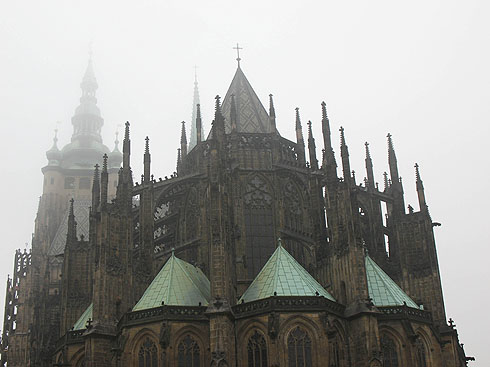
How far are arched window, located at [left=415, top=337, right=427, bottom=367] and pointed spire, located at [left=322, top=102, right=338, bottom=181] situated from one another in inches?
375

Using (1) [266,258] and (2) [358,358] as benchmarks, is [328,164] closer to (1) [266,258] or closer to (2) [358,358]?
(1) [266,258]

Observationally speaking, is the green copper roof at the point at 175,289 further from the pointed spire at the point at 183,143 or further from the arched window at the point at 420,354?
the pointed spire at the point at 183,143

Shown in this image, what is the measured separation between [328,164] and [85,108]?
53.0m

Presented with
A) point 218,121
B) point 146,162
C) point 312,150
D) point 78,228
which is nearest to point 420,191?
point 312,150

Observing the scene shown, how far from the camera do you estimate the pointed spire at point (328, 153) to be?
1510 inches

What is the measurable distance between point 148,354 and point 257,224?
12048 mm

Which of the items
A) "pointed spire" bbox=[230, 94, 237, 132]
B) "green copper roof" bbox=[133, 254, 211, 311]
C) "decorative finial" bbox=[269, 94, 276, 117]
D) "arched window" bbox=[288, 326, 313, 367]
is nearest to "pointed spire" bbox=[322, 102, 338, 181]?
"decorative finial" bbox=[269, 94, 276, 117]

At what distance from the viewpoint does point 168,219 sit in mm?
42844

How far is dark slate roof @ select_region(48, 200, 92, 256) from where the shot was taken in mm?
65250

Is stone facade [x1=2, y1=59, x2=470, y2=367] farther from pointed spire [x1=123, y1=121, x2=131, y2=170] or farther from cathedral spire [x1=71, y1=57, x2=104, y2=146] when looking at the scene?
cathedral spire [x1=71, y1=57, x2=104, y2=146]

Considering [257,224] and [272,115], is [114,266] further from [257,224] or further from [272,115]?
[272,115]

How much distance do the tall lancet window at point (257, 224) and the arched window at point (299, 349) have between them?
8.39 m

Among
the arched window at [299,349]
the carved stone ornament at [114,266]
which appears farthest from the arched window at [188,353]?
the carved stone ornament at [114,266]

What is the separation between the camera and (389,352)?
34562mm
